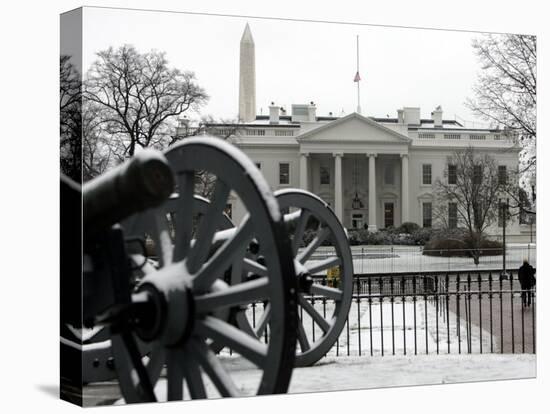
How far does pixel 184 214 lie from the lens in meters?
5.49

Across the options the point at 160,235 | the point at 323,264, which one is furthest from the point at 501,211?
the point at 160,235

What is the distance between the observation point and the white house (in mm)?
9030

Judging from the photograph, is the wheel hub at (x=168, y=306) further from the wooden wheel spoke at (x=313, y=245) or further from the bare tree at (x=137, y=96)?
the wooden wheel spoke at (x=313, y=245)

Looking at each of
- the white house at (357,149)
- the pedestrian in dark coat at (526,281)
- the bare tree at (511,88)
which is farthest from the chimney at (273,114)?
the pedestrian in dark coat at (526,281)

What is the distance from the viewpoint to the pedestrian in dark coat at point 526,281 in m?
9.78

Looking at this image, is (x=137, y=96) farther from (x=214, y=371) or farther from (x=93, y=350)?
(x=214, y=371)

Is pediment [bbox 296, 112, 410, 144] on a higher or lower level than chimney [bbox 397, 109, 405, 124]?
Result: lower

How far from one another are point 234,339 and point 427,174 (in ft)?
22.3

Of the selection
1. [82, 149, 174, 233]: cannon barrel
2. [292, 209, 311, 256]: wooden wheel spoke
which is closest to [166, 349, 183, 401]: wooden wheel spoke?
[82, 149, 174, 233]: cannon barrel

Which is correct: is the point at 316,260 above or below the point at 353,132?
below

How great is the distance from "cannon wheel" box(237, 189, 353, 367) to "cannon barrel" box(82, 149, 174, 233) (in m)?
3.35

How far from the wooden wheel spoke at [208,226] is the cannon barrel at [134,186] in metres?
0.28

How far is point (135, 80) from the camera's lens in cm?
815

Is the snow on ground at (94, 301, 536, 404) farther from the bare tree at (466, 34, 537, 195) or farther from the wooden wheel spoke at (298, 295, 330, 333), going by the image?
the bare tree at (466, 34, 537, 195)
